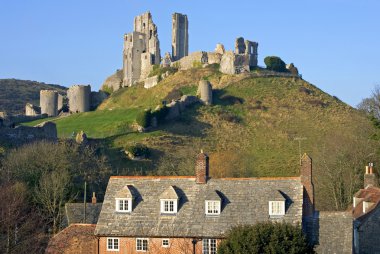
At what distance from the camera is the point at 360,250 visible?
152 feet

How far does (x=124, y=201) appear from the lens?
Answer: 146ft

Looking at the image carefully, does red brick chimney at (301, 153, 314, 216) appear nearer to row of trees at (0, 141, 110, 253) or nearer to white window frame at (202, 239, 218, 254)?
white window frame at (202, 239, 218, 254)

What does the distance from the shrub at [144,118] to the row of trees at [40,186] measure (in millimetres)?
13309

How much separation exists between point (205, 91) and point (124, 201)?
232 ft

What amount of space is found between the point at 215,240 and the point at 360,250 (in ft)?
29.5

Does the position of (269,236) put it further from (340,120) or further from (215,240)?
(340,120)

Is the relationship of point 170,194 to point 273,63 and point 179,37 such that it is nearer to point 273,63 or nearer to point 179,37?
point 273,63

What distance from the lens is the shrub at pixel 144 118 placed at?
344ft

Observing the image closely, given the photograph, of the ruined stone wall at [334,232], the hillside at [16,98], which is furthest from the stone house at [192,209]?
the hillside at [16,98]

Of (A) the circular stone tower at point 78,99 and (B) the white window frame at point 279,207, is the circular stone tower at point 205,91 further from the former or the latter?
(B) the white window frame at point 279,207

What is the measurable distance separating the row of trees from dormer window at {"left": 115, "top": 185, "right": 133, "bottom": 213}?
442 centimetres

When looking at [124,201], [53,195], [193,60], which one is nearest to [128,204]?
[124,201]

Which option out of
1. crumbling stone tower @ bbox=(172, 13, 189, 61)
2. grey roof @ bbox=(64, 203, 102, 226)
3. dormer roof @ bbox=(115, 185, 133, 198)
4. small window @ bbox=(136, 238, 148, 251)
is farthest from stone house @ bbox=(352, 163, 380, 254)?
crumbling stone tower @ bbox=(172, 13, 189, 61)

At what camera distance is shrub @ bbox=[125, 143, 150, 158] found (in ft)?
310
